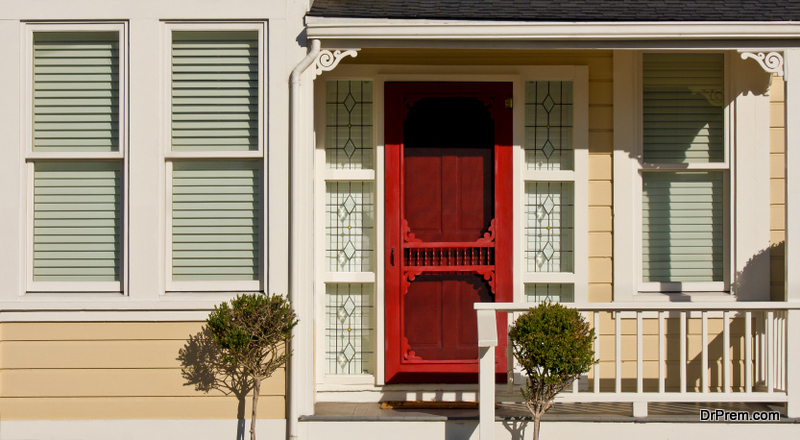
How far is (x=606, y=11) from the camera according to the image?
4.36 meters

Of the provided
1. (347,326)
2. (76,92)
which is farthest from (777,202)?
(76,92)

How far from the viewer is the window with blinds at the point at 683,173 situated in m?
5.09

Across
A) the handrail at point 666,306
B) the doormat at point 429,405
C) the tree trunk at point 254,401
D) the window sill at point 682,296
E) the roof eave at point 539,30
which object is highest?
the roof eave at point 539,30

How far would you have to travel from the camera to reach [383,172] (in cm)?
500

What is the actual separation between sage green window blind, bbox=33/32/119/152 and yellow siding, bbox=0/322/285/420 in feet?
4.13

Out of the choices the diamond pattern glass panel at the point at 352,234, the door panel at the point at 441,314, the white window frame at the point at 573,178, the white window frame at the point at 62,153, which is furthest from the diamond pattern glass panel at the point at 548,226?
the white window frame at the point at 62,153

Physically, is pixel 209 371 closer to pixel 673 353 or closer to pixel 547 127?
pixel 547 127

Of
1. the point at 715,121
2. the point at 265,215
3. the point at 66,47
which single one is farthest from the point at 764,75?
the point at 66,47

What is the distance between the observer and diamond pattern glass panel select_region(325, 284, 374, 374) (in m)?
5.07

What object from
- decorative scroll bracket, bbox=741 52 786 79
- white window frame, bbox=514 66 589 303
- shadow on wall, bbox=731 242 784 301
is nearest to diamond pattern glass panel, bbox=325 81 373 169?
white window frame, bbox=514 66 589 303

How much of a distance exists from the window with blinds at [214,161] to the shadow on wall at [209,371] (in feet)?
1.31

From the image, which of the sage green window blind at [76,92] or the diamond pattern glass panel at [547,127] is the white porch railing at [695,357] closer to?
the diamond pattern glass panel at [547,127]

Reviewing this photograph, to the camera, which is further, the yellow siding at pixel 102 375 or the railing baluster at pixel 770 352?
the railing baluster at pixel 770 352

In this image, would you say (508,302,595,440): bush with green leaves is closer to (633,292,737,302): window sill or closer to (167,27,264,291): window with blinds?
(633,292,737,302): window sill
